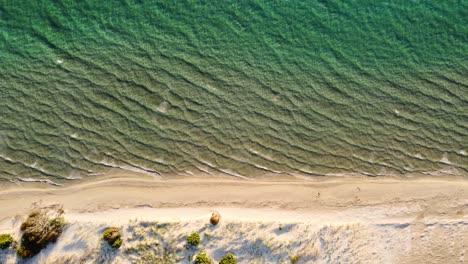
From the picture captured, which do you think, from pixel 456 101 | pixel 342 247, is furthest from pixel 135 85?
pixel 456 101

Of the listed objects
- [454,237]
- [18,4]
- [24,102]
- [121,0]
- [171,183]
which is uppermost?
[454,237]

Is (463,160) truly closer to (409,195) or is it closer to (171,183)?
(409,195)

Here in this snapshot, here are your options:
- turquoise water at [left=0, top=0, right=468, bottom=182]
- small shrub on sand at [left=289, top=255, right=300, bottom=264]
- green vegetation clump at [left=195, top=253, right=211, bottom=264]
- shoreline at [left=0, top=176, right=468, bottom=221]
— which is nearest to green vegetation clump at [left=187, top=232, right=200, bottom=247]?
green vegetation clump at [left=195, top=253, right=211, bottom=264]

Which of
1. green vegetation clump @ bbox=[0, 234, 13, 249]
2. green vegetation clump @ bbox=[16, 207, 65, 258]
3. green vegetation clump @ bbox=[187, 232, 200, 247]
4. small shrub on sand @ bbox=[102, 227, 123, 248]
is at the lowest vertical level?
green vegetation clump @ bbox=[0, 234, 13, 249]

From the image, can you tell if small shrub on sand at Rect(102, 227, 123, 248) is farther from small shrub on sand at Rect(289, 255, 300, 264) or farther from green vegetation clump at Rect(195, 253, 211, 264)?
small shrub on sand at Rect(289, 255, 300, 264)

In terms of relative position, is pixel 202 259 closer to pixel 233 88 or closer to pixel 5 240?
pixel 233 88

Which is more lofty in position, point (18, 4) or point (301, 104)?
point (301, 104)

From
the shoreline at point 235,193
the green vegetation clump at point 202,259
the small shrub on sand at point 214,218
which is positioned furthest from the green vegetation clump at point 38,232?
the small shrub on sand at point 214,218
